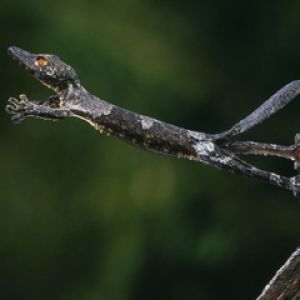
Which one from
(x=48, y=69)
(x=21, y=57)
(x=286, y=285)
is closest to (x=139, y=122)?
(x=48, y=69)

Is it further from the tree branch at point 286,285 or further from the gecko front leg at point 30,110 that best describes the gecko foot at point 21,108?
the tree branch at point 286,285

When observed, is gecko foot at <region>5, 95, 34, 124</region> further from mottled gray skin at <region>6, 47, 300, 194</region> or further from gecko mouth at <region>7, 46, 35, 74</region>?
gecko mouth at <region>7, 46, 35, 74</region>

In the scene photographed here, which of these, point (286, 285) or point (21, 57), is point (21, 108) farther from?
point (286, 285)

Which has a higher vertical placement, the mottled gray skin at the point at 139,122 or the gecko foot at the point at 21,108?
the mottled gray skin at the point at 139,122

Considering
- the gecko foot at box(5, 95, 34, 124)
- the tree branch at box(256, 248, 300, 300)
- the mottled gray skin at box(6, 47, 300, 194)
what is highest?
the mottled gray skin at box(6, 47, 300, 194)

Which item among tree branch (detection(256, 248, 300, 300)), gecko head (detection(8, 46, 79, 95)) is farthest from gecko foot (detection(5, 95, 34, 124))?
tree branch (detection(256, 248, 300, 300))

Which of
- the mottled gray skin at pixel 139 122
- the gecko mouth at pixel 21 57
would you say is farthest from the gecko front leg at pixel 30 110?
the gecko mouth at pixel 21 57

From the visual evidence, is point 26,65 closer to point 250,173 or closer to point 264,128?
point 250,173
